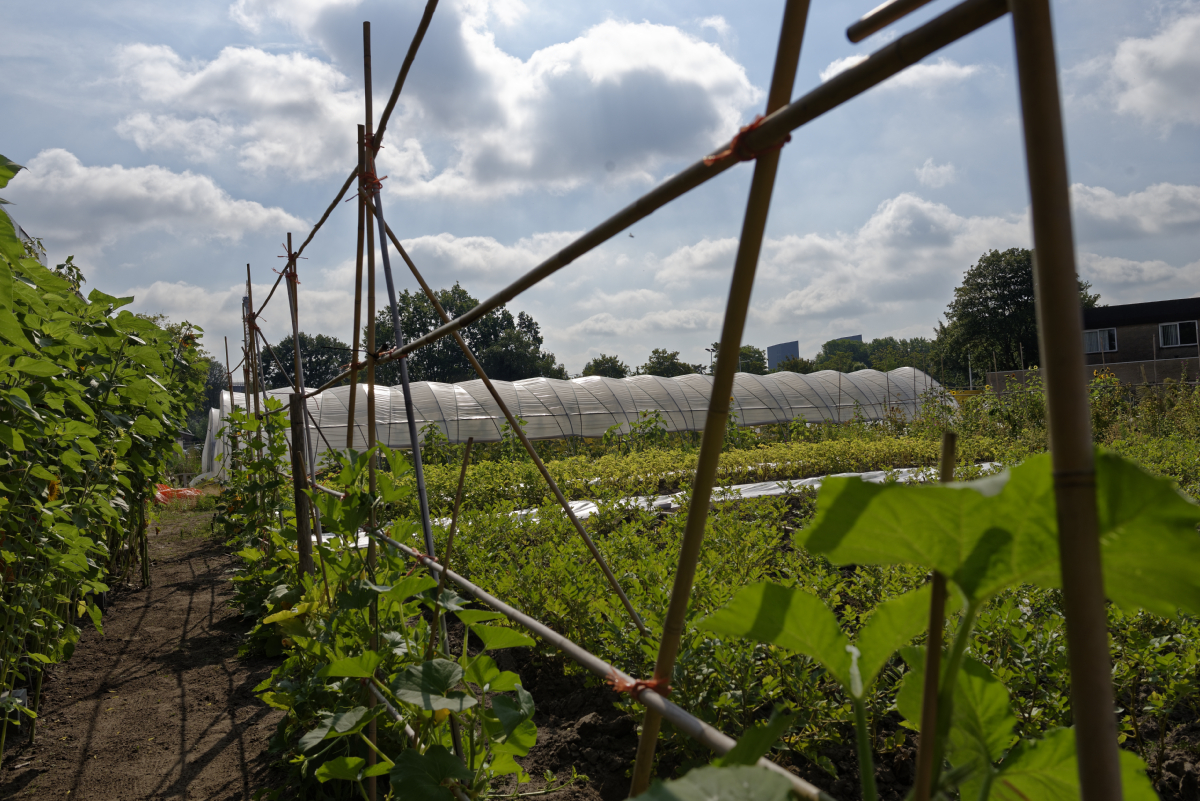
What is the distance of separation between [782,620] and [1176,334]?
106 ft

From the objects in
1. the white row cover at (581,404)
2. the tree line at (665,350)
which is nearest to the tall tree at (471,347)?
the tree line at (665,350)

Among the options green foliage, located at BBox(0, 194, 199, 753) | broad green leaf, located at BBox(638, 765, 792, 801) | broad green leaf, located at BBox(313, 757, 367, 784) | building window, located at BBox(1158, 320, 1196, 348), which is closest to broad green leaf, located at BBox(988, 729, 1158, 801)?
broad green leaf, located at BBox(638, 765, 792, 801)

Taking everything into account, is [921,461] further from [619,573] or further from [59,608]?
[59,608]

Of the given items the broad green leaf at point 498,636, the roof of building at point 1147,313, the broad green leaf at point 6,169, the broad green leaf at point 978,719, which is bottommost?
the broad green leaf at point 498,636

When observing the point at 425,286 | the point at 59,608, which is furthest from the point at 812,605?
the point at 59,608

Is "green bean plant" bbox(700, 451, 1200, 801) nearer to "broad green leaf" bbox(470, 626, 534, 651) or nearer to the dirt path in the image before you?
"broad green leaf" bbox(470, 626, 534, 651)

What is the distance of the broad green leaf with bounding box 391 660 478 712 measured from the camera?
1.24m

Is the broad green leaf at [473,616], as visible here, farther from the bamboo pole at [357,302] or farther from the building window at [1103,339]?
the building window at [1103,339]

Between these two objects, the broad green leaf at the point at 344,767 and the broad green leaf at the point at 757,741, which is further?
the broad green leaf at the point at 344,767

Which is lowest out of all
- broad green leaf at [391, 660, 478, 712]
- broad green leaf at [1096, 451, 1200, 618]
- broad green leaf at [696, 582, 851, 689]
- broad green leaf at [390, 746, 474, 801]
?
broad green leaf at [390, 746, 474, 801]

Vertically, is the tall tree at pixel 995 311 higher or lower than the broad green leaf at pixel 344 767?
higher

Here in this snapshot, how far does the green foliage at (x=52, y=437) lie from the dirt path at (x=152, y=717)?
21 cm

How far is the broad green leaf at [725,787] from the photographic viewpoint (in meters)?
0.41

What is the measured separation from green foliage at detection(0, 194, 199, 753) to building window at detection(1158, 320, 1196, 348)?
31192mm
